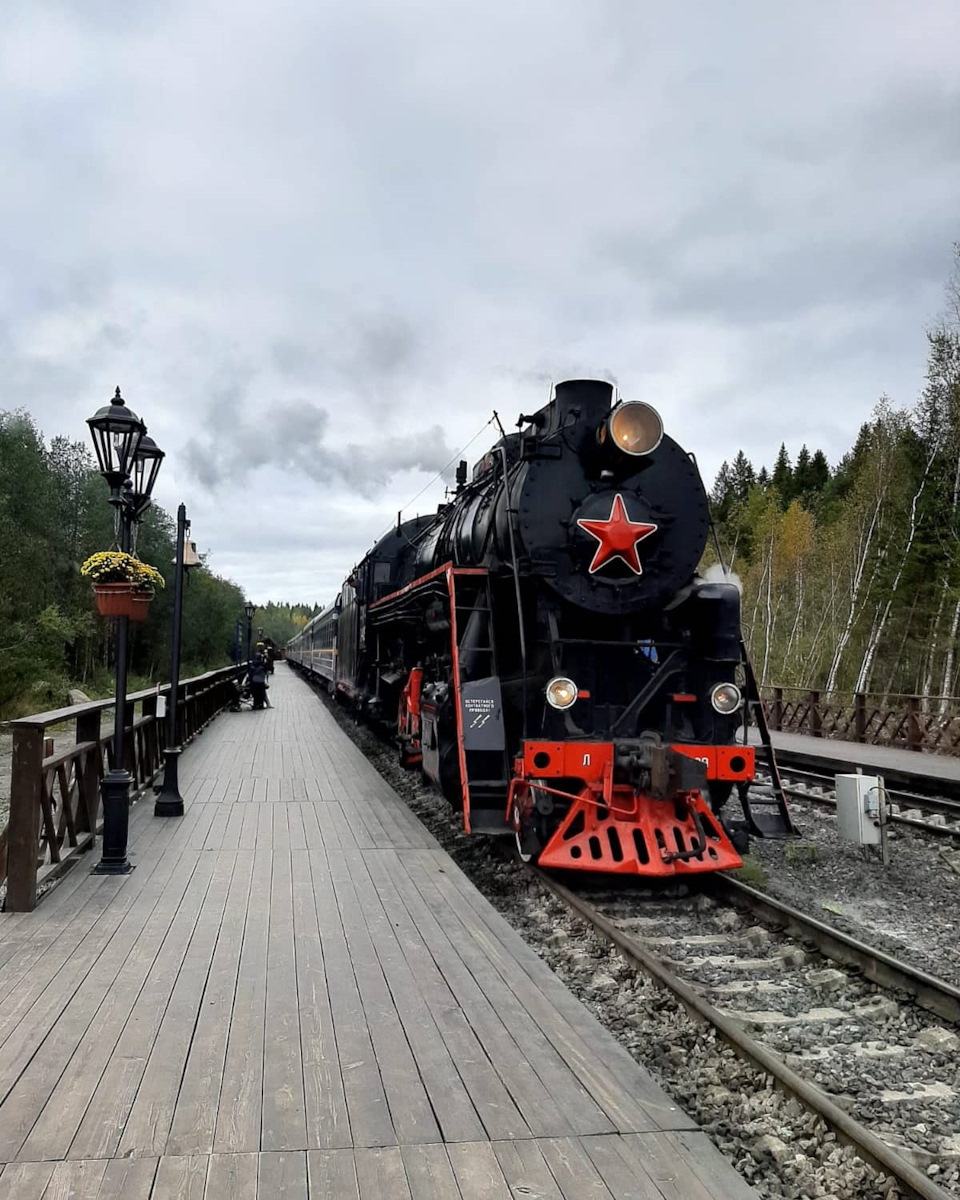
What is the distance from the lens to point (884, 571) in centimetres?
2391

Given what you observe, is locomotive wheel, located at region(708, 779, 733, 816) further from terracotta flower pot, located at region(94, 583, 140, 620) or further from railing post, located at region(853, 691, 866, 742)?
railing post, located at region(853, 691, 866, 742)

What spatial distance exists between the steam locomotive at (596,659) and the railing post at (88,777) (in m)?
2.44

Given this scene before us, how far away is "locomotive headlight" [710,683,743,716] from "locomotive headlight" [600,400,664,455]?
→ 5.49ft

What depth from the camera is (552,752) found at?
18.6 ft

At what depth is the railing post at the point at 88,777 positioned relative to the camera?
19.7ft

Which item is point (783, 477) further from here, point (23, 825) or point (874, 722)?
point (23, 825)

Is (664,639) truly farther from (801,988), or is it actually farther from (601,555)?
(801,988)

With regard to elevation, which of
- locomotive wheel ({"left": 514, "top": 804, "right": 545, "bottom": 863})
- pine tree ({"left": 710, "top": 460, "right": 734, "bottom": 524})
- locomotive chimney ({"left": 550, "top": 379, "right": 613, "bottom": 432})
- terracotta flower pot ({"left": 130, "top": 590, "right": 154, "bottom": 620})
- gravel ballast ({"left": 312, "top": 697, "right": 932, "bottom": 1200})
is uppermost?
pine tree ({"left": 710, "top": 460, "right": 734, "bottom": 524})

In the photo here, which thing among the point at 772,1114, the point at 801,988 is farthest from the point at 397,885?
the point at 772,1114

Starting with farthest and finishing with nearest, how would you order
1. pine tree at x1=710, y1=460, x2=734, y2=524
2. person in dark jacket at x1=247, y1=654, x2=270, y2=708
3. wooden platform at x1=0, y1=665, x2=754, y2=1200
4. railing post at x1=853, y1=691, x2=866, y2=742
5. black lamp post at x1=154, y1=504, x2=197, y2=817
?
1. pine tree at x1=710, y1=460, x2=734, y2=524
2. person in dark jacket at x1=247, y1=654, x2=270, y2=708
3. railing post at x1=853, y1=691, x2=866, y2=742
4. black lamp post at x1=154, y1=504, x2=197, y2=817
5. wooden platform at x1=0, y1=665, x2=754, y2=1200

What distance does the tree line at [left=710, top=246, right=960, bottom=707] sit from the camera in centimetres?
2084

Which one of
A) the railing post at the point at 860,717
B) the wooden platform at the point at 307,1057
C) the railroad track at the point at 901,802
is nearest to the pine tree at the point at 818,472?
the railing post at the point at 860,717

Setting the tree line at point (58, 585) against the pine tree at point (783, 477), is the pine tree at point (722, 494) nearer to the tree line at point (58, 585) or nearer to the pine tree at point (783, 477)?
the pine tree at point (783, 477)

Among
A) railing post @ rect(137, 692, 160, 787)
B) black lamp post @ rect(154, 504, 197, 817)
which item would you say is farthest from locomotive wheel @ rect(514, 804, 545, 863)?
railing post @ rect(137, 692, 160, 787)
